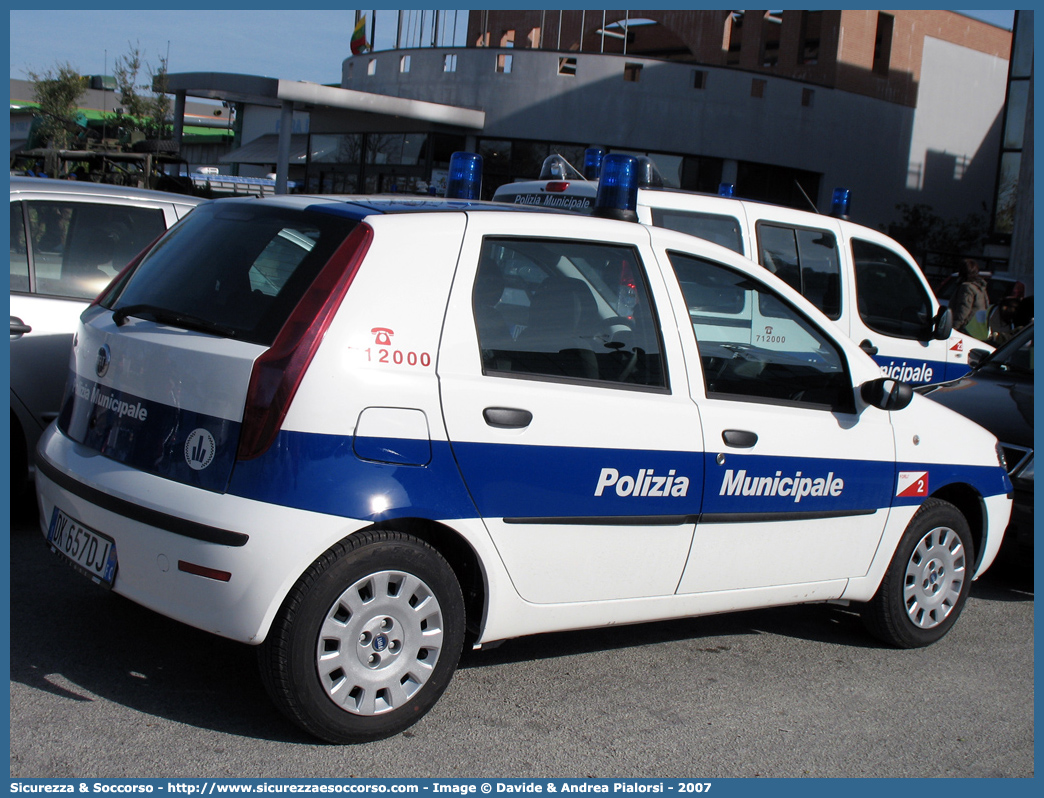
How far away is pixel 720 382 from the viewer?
13.2ft

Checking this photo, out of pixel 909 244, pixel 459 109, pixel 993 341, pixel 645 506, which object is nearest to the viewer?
pixel 645 506

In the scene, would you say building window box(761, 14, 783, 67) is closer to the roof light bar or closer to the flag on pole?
the flag on pole

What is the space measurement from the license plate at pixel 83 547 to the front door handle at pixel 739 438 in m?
2.19

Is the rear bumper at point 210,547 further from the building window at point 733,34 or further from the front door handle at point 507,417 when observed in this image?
the building window at point 733,34

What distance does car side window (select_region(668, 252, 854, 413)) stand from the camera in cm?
404

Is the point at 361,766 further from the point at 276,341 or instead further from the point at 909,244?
the point at 909,244

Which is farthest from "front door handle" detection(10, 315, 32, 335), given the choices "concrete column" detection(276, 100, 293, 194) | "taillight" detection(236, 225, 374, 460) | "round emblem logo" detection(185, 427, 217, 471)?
"concrete column" detection(276, 100, 293, 194)

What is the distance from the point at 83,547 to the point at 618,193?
243 centimetres

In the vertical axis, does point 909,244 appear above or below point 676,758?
above

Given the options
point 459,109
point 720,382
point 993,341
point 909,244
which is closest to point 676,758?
point 720,382

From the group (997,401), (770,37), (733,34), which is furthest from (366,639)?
(733,34)

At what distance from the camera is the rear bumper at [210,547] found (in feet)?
10.3

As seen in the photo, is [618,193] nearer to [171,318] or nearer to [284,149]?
[171,318]

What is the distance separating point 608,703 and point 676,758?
45cm
